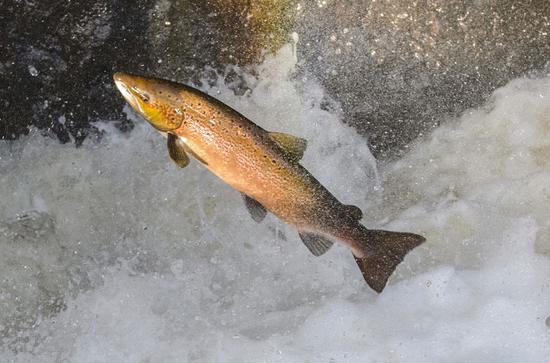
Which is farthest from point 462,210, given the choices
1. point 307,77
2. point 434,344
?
point 307,77

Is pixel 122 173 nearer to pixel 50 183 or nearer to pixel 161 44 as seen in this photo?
pixel 50 183

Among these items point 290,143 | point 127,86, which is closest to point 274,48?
point 290,143

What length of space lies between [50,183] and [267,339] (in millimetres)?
928

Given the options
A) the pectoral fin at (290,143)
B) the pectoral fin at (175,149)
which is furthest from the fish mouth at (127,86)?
the pectoral fin at (290,143)

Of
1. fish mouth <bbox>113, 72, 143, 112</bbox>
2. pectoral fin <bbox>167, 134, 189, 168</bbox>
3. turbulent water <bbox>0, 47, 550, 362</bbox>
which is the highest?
fish mouth <bbox>113, 72, 143, 112</bbox>

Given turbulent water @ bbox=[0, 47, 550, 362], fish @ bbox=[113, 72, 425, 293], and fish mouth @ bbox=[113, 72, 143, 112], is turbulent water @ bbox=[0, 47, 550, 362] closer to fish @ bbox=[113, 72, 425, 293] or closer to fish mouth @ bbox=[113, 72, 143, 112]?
fish @ bbox=[113, 72, 425, 293]

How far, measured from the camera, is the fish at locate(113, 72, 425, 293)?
214cm

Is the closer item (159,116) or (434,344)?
(159,116)

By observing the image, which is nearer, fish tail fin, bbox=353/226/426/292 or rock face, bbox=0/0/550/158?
fish tail fin, bbox=353/226/426/292

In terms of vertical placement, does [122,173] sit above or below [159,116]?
below

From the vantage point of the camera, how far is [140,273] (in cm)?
270

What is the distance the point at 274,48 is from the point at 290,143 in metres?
0.66

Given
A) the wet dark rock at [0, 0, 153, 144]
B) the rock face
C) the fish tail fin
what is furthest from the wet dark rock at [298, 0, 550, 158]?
the wet dark rock at [0, 0, 153, 144]

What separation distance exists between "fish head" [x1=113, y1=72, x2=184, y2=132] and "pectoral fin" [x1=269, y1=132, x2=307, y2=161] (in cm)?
28
